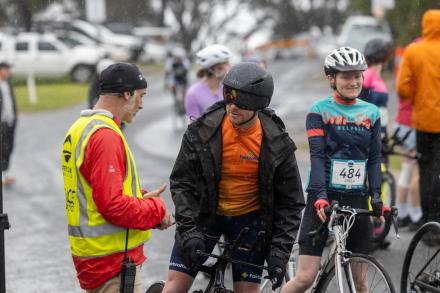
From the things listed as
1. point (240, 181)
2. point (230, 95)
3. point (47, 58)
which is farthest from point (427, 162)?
point (47, 58)

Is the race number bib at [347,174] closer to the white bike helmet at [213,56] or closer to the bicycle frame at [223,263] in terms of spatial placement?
the bicycle frame at [223,263]

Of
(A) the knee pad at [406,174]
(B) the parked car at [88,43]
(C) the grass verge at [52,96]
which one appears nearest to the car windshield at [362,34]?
(C) the grass verge at [52,96]

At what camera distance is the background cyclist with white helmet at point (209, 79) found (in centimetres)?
843

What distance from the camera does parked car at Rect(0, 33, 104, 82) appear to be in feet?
122

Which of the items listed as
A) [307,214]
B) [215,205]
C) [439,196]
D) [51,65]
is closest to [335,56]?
[307,214]

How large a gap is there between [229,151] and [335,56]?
1.32 m

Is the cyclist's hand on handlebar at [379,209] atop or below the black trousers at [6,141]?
atop

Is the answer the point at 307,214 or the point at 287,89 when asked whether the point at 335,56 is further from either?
the point at 287,89

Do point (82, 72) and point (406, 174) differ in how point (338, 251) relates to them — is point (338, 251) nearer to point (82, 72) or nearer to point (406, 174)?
point (406, 174)

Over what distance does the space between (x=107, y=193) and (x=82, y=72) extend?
33.1 metres

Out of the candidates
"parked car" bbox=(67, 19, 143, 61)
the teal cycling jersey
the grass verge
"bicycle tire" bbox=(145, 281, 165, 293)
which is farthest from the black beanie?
"parked car" bbox=(67, 19, 143, 61)

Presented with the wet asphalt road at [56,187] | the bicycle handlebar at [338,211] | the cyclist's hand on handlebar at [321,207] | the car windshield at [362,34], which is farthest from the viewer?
the car windshield at [362,34]

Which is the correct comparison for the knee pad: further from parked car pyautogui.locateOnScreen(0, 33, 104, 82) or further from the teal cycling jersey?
parked car pyautogui.locateOnScreen(0, 33, 104, 82)

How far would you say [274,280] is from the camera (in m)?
5.20
